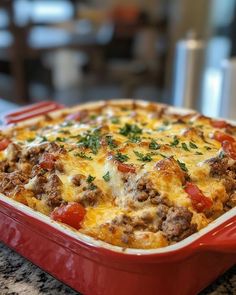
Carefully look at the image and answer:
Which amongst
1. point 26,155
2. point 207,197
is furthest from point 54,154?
point 207,197

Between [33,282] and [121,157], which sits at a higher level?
[121,157]

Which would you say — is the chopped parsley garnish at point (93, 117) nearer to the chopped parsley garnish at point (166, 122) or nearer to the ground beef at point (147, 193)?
the chopped parsley garnish at point (166, 122)

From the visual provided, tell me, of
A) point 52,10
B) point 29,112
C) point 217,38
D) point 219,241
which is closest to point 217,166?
point 219,241

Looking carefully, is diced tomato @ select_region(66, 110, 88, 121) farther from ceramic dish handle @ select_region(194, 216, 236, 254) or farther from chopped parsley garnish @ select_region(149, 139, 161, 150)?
ceramic dish handle @ select_region(194, 216, 236, 254)

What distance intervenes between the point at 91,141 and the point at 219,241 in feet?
1.66

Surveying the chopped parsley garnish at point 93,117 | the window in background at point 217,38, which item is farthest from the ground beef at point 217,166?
the window in background at point 217,38

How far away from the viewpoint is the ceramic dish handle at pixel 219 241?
2.61 feet

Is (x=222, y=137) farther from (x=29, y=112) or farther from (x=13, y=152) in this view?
(x=29, y=112)

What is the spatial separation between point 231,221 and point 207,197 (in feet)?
0.35

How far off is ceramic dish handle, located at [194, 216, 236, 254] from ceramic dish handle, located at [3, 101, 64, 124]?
0.93 meters

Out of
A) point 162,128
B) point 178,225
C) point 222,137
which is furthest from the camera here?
point 162,128

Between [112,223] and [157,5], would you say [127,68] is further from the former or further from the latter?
[112,223]

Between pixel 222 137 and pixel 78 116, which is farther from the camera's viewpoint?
pixel 78 116

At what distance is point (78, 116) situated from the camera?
1.61 meters
